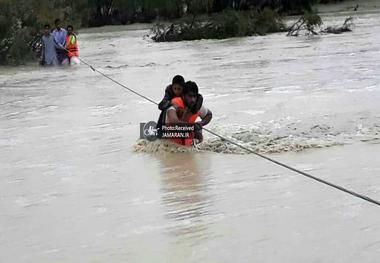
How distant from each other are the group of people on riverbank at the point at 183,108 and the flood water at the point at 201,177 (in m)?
0.26

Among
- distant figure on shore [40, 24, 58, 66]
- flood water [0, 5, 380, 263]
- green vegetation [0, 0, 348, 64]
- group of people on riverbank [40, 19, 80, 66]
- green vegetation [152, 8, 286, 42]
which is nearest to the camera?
flood water [0, 5, 380, 263]

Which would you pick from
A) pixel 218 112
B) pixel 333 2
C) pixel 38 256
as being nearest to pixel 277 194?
pixel 38 256

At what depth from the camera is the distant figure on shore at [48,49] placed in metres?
20.1

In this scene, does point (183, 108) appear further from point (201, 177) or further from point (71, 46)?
point (71, 46)

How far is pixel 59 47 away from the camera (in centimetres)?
2027

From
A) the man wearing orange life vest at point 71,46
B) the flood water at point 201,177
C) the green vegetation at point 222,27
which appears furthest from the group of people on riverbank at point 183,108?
the green vegetation at point 222,27

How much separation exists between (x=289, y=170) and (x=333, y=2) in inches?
2185

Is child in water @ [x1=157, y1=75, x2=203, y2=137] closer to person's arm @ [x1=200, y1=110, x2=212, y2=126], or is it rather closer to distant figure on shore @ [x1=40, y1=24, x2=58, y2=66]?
person's arm @ [x1=200, y1=110, x2=212, y2=126]

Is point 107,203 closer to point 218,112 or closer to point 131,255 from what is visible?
point 131,255

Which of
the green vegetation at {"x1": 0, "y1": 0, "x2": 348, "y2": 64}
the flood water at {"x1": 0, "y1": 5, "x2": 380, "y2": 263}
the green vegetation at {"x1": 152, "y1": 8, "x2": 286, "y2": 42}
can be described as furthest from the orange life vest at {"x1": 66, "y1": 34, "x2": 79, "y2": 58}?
the green vegetation at {"x1": 152, "y1": 8, "x2": 286, "y2": 42}

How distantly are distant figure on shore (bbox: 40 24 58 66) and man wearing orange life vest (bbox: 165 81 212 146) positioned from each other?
1271 centimetres

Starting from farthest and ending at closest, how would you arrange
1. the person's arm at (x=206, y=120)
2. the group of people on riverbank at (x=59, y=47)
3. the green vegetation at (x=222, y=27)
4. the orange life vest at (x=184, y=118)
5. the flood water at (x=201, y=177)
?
the green vegetation at (x=222, y=27) → the group of people on riverbank at (x=59, y=47) → the person's arm at (x=206, y=120) → the orange life vest at (x=184, y=118) → the flood water at (x=201, y=177)

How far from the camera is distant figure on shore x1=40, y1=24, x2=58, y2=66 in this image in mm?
20078

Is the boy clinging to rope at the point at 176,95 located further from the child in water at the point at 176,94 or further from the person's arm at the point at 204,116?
the person's arm at the point at 204,116
